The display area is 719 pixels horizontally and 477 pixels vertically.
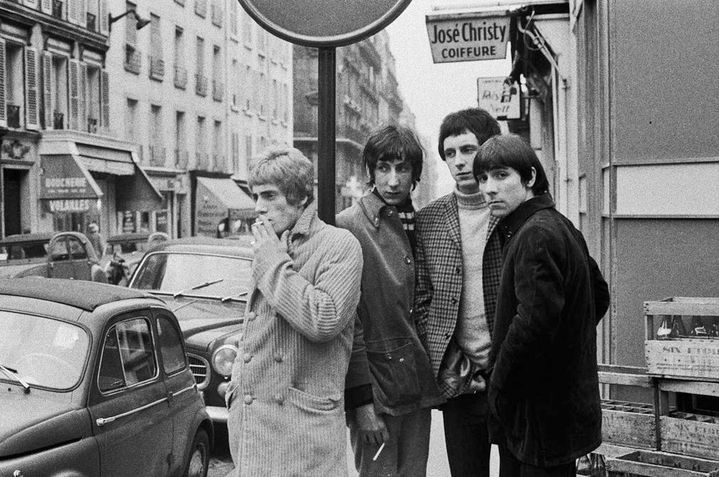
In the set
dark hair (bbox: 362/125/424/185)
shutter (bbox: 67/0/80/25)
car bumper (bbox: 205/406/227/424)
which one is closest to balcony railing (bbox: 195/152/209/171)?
shutter (bbox: 67/0/80/25)

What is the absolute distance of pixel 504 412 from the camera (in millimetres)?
3234

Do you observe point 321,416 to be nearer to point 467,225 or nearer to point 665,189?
point 467,225

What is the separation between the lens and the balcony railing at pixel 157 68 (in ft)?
131

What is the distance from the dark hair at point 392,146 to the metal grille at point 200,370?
5036mm

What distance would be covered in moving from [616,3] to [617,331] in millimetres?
2459

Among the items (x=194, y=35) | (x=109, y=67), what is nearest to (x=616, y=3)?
(x=109, y=67)

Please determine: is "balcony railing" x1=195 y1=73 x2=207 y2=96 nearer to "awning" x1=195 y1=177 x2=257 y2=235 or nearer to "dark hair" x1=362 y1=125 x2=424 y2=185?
"awning" x1=195 y1=177 x2=257 y2=235

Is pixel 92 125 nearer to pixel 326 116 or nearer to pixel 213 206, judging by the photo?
pixel 213 206

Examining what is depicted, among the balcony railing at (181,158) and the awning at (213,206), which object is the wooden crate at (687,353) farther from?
the awning at (213,206)

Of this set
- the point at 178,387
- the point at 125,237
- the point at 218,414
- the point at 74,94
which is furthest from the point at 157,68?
the point at 178,387

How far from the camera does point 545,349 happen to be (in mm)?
3082

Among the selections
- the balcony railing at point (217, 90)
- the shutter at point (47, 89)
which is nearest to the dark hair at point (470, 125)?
the shutter at point (47, 89)

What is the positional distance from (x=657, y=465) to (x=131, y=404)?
3.06 metres

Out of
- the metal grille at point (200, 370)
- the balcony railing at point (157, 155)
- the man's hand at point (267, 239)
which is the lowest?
the metal grille at point (200, 370)
